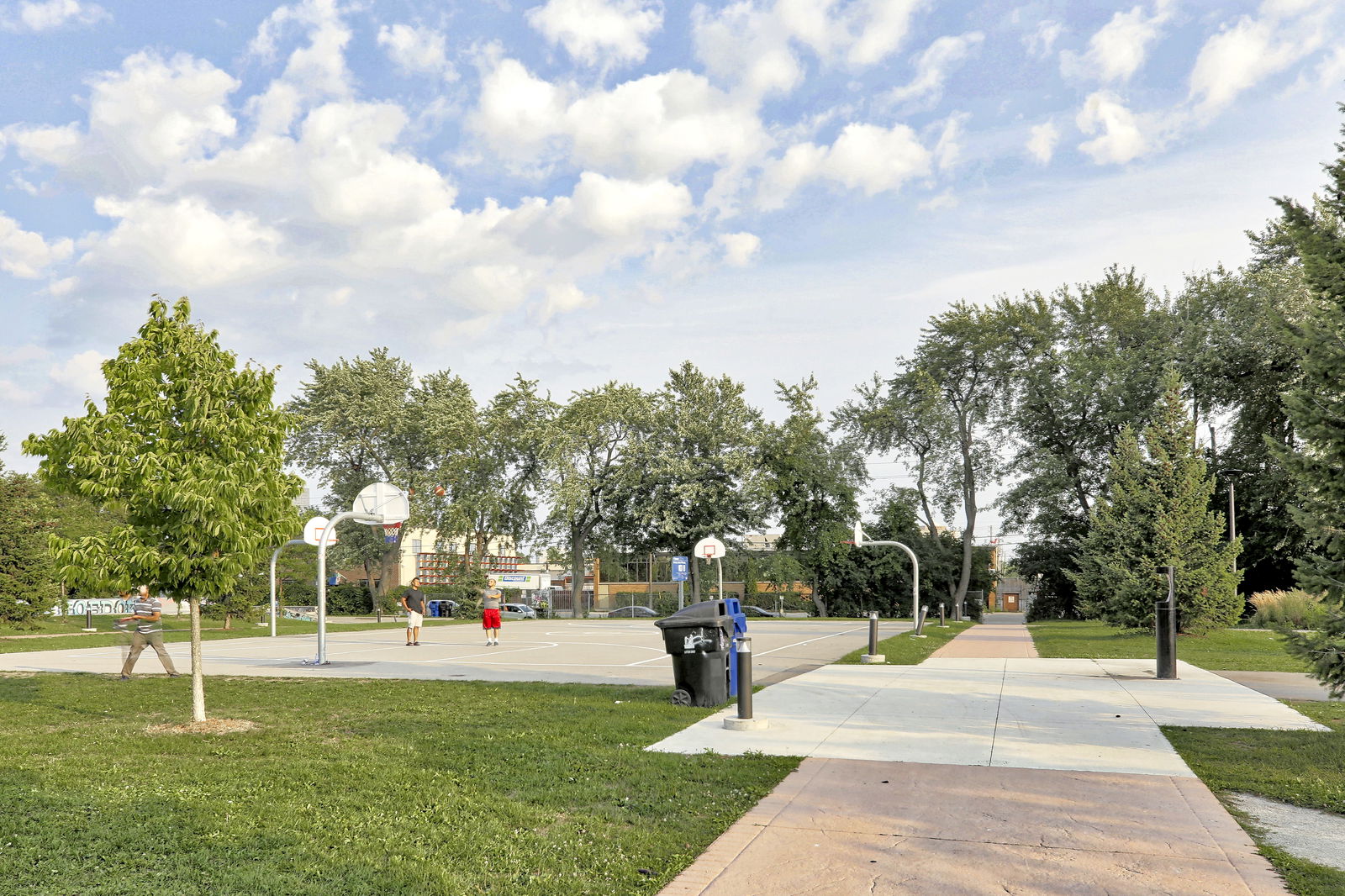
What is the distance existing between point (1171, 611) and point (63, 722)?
1474 cm

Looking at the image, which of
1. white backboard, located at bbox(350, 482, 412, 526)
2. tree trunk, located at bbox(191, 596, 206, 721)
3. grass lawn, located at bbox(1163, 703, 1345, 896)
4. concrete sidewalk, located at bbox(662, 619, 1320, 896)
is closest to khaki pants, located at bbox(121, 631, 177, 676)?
tree trunk, located at bbox(191, 596, 206, 721)

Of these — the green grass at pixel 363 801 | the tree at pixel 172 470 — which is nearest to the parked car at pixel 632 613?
the green grass at pixel 363 801

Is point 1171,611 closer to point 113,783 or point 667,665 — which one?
point 667,665

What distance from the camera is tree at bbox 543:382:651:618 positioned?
5141 cm

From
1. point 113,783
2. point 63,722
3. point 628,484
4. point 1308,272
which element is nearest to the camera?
point 113,783

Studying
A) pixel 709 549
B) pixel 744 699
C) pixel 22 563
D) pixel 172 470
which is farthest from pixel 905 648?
pixel 22 563

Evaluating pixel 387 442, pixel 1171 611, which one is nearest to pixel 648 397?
pixel 387 442

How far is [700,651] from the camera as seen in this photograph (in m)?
11.2

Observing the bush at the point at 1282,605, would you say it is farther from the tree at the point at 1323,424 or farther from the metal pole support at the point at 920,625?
the tree at the point at 1323,424

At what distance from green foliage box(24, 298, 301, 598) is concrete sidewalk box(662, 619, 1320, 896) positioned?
4853mm

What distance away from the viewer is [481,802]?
20.8 feet

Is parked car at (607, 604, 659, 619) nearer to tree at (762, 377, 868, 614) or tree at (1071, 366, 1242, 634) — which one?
tree at (762, 377, 868, 614)

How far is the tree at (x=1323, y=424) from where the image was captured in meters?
6.98

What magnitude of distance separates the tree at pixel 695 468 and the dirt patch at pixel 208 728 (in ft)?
133
